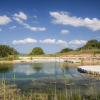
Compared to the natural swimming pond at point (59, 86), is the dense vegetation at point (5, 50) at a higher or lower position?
higher

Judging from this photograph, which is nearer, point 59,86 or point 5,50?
point 59,86

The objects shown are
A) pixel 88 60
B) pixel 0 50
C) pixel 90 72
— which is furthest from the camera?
pixel 0 50

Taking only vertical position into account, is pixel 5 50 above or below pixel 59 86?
Answer: above

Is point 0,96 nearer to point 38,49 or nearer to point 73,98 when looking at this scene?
point 73,98

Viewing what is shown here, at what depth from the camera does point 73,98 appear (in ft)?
8.97

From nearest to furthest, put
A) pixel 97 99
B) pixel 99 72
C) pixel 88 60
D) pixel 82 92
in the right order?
pixel 97 99, pixel 82 92, pixel 99 72, pixel 88 60

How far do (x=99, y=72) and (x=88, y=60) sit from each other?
7835mm

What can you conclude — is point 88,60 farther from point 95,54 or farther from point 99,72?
point 99,72

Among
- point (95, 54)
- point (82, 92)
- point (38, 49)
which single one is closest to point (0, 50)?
point (95, 54)

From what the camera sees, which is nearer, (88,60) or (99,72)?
(99,72)

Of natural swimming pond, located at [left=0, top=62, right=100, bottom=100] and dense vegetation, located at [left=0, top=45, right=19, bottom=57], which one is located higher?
dense vegetation, located at [left=0, top=45, right=19, bottom=57]

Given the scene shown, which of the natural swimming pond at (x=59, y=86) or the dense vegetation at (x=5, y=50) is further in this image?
the dense vegetation at (x=5, y=50)

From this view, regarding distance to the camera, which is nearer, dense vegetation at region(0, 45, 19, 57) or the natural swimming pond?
the natural swimming pond

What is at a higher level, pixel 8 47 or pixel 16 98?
pixel 8 47
